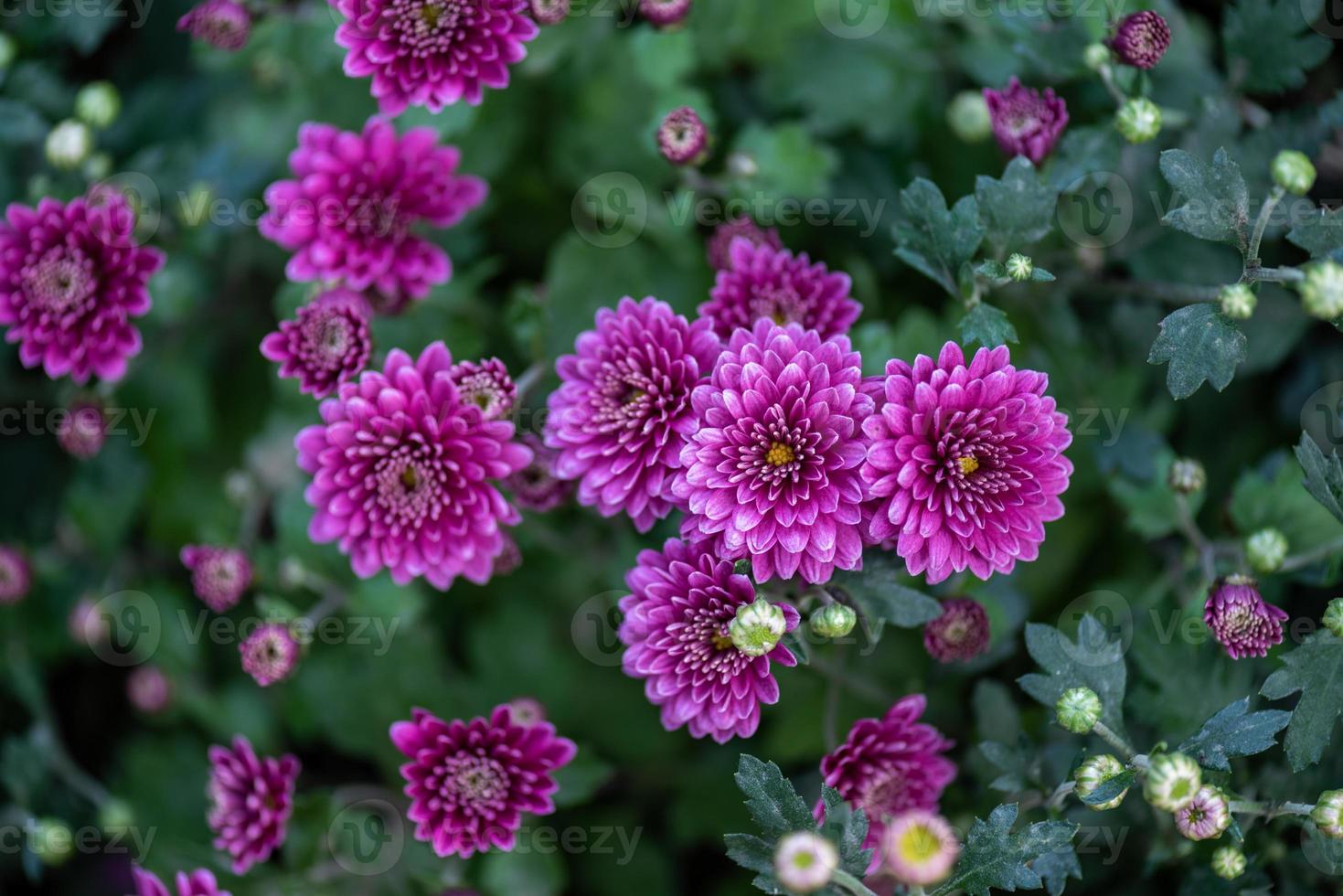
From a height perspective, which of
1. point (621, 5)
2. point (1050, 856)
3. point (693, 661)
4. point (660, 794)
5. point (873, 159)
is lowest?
point (660, 794)

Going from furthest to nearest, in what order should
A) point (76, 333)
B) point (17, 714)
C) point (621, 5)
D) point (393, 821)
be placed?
point (17, 714)
point (393, 821)
point (621, 5)
point (76, 333)

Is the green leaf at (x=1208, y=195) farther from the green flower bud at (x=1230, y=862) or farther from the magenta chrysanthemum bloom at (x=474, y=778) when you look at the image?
the magenta chrysanthemum bloom at (x=474, y=778)

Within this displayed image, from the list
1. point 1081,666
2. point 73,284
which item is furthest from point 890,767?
point 73,284

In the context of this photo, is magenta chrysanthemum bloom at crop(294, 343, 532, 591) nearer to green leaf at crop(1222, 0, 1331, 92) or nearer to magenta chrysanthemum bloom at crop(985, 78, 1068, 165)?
magenta chrysanthemum bloom at crop(985, 78, 1068, 165)

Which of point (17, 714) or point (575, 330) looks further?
point (17, 714)

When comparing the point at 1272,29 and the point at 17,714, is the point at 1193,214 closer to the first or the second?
the point at 1272,29

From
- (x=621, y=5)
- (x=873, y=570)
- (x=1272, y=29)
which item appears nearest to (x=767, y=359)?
(x=873, y=570)

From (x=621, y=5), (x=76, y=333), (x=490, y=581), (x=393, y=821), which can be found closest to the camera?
(x=76, y=333)
